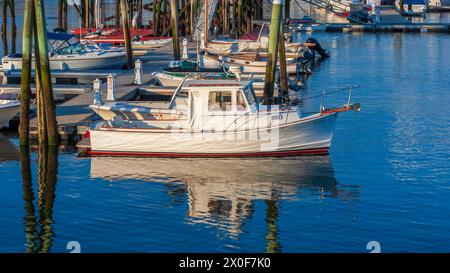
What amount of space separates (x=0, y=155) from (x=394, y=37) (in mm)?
58946

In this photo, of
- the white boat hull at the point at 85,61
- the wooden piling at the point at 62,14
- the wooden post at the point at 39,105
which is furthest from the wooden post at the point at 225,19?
the wooden post at the point at 39,105

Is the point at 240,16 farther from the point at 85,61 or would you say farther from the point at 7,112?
the point at 7,112

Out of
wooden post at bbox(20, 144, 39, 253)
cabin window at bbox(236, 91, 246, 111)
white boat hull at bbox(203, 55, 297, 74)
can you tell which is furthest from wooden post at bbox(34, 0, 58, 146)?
white boat hull at bbox(203, 55, 297, 74)

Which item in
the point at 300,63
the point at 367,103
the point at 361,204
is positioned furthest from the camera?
the point at 300,63

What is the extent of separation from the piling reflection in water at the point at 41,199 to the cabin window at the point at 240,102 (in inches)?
238

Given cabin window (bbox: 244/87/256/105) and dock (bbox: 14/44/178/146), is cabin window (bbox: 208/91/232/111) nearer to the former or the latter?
cabin window (bbox: 244/87/256/105)

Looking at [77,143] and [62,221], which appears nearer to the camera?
[62,221]

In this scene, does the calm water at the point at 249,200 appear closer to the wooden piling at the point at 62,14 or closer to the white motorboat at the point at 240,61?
the white motorboat at the point at 240,61

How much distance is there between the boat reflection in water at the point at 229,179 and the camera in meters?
24.9

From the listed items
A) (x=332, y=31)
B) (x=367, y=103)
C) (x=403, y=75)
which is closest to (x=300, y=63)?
(x=403, y=75)

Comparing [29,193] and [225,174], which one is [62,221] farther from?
[225,174]

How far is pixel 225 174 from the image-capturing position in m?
28.9

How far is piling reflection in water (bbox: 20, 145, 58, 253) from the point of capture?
2245 cm

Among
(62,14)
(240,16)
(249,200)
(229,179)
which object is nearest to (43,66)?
(229,179)
